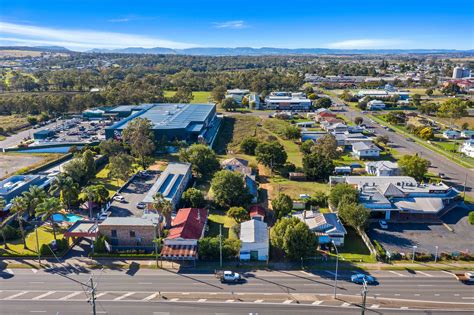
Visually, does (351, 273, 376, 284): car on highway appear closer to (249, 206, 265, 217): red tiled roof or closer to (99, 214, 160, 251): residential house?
(249, 206, 265, 217): red tiled roof

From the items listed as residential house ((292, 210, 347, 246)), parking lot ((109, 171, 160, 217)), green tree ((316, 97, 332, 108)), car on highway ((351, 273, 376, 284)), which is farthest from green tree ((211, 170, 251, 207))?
green tree ((316, 97, 332, 108))

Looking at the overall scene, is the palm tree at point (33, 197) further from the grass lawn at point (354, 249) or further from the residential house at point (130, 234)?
the grass lawn at point (354, 249)

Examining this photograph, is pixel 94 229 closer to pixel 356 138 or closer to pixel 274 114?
pixel 356 138

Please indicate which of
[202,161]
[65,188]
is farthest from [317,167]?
[65,188]

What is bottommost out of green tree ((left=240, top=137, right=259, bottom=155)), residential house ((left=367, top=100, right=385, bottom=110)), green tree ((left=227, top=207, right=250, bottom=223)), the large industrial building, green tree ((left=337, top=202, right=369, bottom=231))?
green tree ((left=227, top=207, right=250, bottom=223))

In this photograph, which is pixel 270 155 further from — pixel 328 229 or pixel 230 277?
pixel 230 277

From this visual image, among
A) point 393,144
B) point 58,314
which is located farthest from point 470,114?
point 58,314
